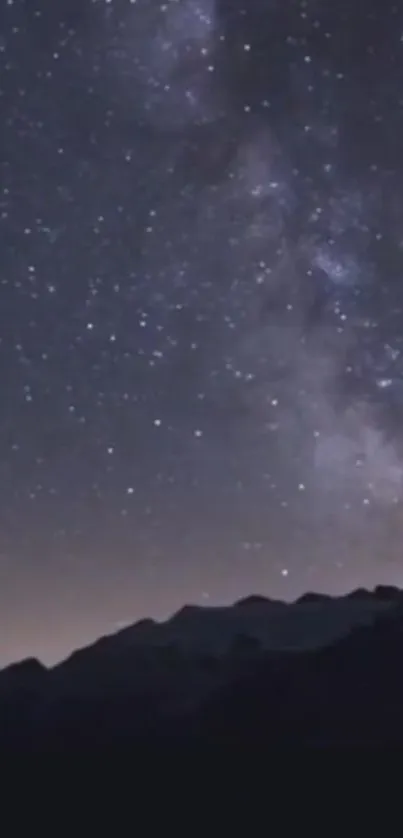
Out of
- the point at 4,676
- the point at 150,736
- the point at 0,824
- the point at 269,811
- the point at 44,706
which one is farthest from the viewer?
the point at 4,676

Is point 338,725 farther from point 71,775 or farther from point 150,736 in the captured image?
point 71,775

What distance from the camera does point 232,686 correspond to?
1777cm

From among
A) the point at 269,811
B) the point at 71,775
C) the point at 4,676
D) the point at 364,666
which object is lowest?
the point at 269,811

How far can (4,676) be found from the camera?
20.7 meters

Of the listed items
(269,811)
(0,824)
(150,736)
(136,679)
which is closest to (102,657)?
(136,679)

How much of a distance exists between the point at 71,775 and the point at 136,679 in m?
3.74

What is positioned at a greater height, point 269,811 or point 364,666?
point 364,666

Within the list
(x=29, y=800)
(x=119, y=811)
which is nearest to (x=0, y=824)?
(x=29, y=800)

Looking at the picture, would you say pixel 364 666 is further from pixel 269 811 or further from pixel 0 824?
pixel 0 824

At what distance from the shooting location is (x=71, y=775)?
15820mm

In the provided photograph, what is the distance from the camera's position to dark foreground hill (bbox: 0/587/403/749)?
16.0 m

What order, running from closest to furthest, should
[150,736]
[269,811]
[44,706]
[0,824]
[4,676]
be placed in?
[269,811], [0,824], [150,736], [44,706], [4,676]

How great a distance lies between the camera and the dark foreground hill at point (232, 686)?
16031 mm

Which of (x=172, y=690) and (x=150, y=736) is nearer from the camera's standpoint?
(x=150, y=736)
